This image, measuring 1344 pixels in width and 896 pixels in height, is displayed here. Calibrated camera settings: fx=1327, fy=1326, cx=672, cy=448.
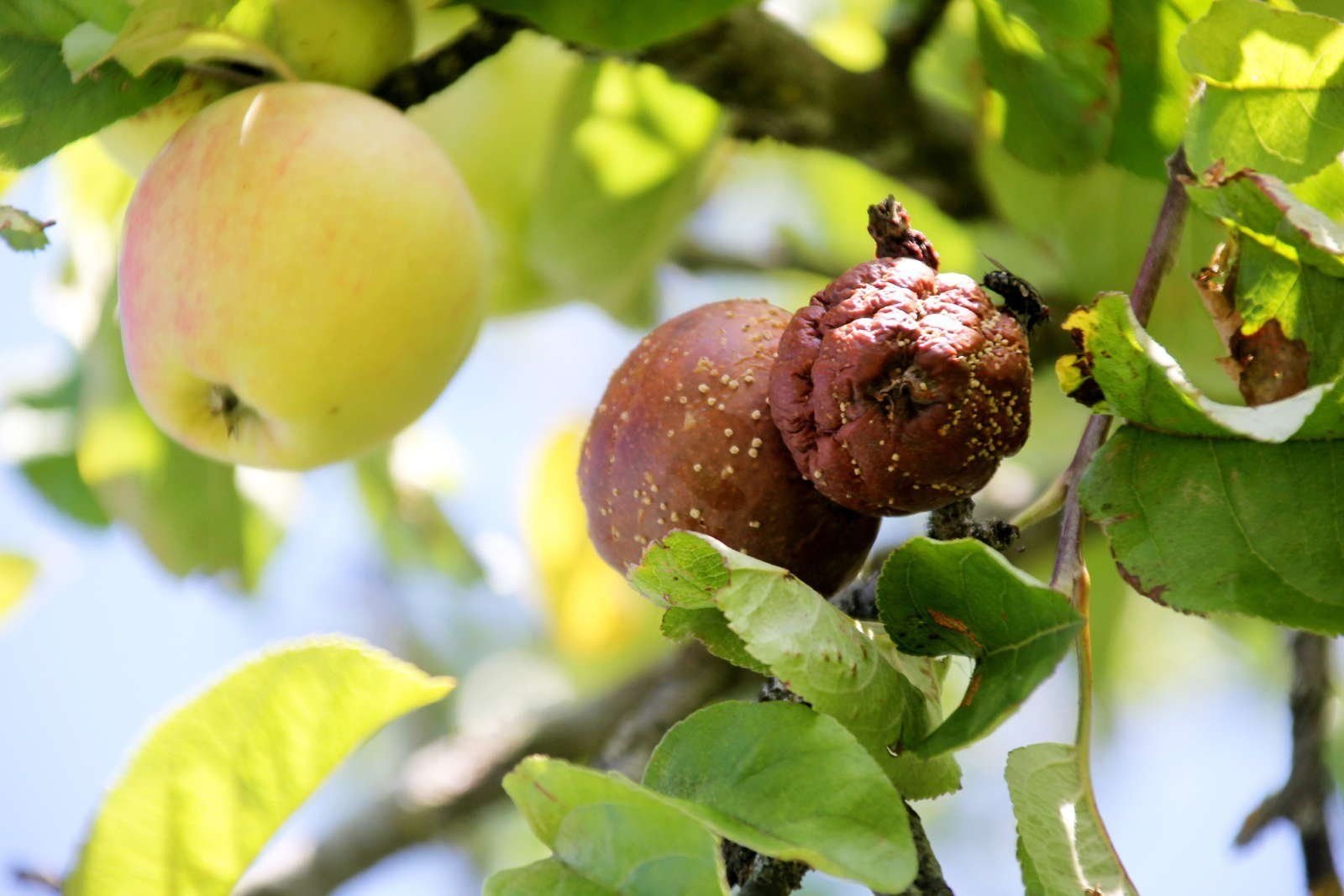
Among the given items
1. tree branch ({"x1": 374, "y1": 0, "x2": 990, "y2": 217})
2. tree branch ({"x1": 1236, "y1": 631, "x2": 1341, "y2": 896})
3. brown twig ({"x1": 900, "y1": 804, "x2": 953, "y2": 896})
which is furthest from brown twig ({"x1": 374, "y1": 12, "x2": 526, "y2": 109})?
tree branch ({"x1": 1236, "y1": 631, "x2": 1341, "y2": 896})

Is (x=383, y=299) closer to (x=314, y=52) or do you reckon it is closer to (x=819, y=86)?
(x=314, y=52)

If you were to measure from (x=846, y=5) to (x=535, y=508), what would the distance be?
77cm

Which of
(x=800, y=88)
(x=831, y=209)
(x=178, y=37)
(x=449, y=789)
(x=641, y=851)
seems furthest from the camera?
(x=831, y=209)

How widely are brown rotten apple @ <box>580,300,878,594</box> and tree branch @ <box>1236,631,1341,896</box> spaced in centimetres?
48

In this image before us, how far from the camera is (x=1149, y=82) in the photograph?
929 millimetres

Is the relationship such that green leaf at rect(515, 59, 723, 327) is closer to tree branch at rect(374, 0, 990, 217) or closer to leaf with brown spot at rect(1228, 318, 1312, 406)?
tree branch at rect(374, 0, 990, 217)

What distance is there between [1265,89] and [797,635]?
42 centimetres

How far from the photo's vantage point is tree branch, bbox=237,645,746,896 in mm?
1457

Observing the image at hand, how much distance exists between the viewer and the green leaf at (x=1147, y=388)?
2.06 feet

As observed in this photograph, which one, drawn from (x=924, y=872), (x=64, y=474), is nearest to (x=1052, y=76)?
(x=924, y=872)

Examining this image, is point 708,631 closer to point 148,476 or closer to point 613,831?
point 613,831

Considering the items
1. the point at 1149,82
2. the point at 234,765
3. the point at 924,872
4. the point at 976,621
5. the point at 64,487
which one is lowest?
the point at 64,487

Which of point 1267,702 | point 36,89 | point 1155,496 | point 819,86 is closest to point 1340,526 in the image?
point 1155,496

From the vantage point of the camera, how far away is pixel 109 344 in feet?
4.06
